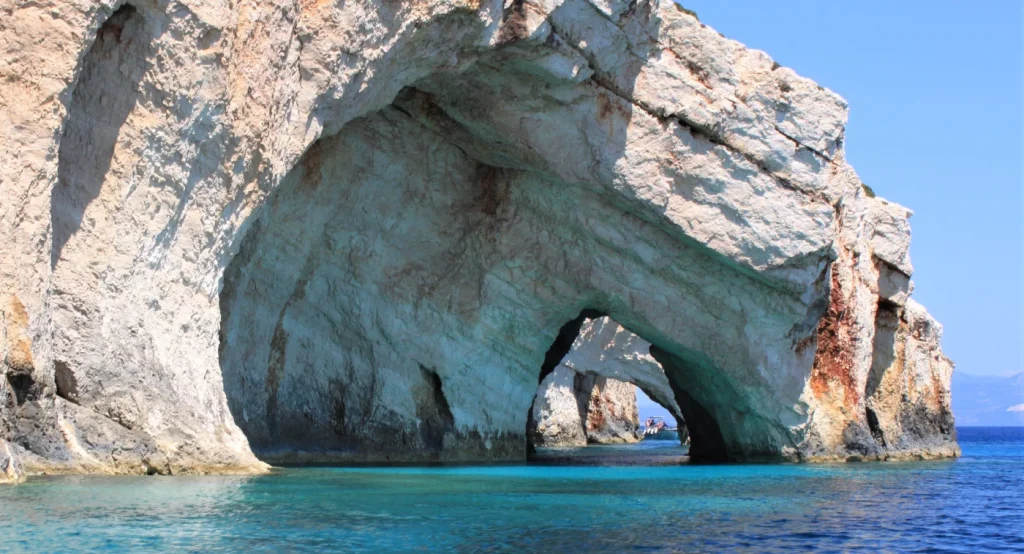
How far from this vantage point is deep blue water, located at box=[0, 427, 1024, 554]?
28.7ft

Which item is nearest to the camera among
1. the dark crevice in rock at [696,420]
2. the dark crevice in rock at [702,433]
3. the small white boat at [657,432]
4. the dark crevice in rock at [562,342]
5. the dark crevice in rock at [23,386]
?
the dark crevice in rock at [23,386]

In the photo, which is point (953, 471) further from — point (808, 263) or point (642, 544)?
point (642, 544)

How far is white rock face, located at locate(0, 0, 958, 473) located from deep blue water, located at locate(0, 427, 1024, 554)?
163 centimetres

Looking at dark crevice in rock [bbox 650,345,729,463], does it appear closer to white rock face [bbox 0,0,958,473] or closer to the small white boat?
white rock face [bbox 0,0,958,473]

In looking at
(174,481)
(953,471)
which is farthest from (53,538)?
(953,471)

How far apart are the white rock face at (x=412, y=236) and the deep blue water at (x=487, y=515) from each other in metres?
1.63

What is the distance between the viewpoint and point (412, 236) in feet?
73.1

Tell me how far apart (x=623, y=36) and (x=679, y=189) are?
3231 mm

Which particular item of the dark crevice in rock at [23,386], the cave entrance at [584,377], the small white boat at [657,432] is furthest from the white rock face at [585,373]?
the dark crevice in rock at [23,386]

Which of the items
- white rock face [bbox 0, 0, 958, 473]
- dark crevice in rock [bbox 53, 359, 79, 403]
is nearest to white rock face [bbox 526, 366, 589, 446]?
white rock face [bbox 0, 0, 958, 473]

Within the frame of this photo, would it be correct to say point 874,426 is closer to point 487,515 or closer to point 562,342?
point 562,342

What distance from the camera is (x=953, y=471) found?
21828mm

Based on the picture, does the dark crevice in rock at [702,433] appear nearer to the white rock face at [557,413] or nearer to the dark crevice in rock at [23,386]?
the white rock face at [557,413]

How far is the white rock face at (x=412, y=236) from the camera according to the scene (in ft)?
42.2
